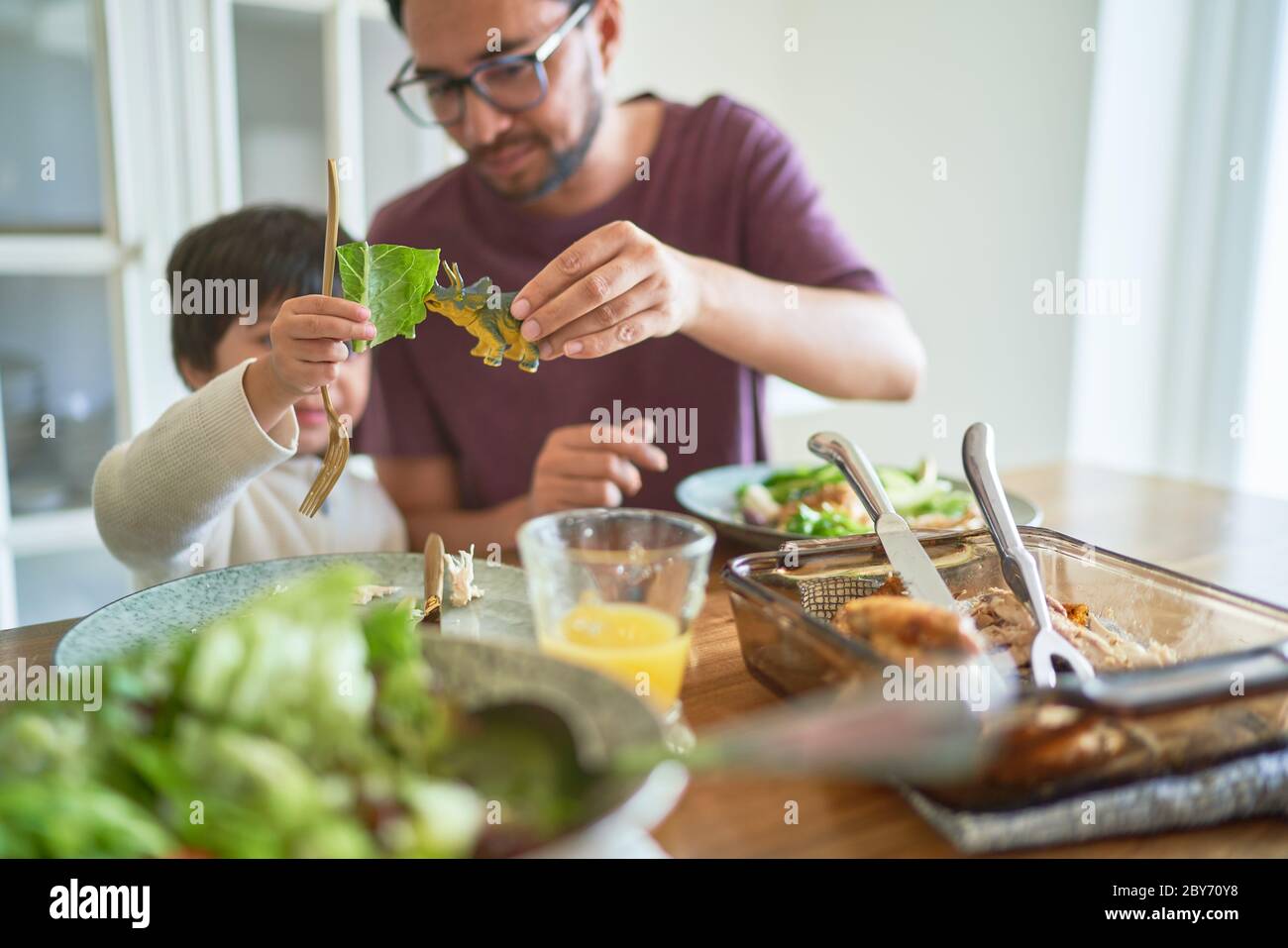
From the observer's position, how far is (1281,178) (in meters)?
2.59

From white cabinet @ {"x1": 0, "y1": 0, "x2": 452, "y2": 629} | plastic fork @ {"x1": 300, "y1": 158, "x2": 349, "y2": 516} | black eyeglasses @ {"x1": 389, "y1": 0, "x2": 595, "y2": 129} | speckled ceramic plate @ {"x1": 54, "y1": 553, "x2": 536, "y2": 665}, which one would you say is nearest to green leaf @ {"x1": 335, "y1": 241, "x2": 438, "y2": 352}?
plastic fork @ {"x1": 300, "y1": 158, "x2": 349, "y2": 516}

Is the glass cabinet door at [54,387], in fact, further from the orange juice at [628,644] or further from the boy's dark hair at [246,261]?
the orange juice at [628,644]

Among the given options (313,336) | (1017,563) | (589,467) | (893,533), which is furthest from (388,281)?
(1017,563)

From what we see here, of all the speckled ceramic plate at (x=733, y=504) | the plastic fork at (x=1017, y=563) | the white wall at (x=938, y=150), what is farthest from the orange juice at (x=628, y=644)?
the white wall at (x=938, y=150)

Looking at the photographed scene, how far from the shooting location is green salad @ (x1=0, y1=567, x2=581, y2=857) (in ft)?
1.57

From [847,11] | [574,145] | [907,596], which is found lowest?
[907,596]

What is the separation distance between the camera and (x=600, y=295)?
1.10 meters

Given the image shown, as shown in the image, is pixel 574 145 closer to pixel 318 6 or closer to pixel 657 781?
pixel 318 6

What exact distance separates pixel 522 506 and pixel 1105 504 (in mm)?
968

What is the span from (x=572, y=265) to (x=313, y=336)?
0.92 feet

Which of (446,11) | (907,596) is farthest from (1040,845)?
(446,11)

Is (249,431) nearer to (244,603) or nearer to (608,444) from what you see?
(244,603)

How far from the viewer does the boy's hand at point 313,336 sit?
39.9 inches

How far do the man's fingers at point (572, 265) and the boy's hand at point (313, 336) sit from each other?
17 centimetres
